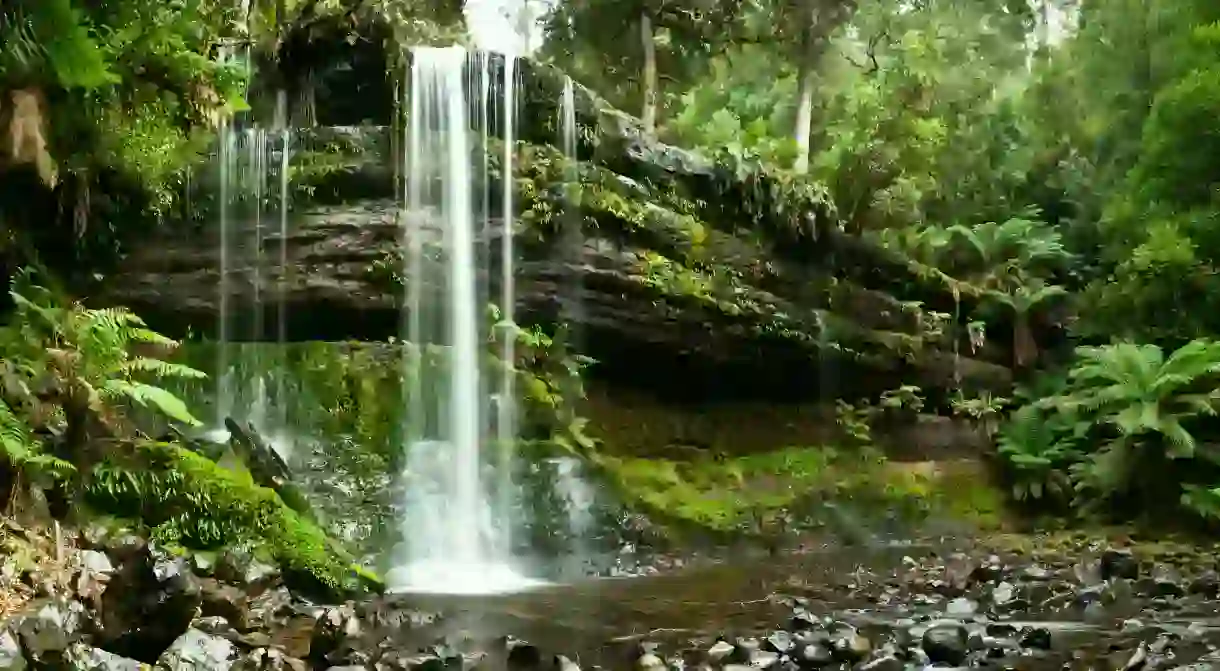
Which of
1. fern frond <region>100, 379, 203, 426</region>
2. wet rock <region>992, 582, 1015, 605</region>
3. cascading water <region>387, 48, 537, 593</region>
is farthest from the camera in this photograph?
cascading water <region>387, 48, 537, 593</region>

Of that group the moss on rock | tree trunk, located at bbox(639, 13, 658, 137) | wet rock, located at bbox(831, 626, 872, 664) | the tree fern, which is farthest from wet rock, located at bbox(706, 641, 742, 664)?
tree trunk, located at bbox(639, 13, 658, 137)

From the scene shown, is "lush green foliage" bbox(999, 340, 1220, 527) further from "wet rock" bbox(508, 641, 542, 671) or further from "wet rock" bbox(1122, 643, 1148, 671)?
"wet rock" bbox(508, 641, 542, 671)

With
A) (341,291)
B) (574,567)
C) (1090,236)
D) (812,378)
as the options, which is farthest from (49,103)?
(1090,236)

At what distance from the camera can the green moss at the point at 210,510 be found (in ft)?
20.9

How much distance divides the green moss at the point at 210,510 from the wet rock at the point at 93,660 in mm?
2381

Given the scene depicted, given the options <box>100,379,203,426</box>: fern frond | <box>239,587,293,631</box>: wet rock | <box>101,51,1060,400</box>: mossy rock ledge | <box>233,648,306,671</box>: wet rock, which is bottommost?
<box>239,587,293,631</box>: wet rock

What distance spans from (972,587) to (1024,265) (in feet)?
28.9

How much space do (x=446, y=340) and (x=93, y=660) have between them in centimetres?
789

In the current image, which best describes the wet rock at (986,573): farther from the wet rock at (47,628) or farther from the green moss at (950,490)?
the wet rock at (47,628)

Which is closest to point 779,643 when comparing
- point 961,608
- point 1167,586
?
point 961,608

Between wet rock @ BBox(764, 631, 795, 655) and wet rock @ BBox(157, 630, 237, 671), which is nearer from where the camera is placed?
wet rock @ BBox(157, 630, 237, 671)

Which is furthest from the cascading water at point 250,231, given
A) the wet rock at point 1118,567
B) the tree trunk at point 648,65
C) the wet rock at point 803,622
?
the wet rock at point 1118,567

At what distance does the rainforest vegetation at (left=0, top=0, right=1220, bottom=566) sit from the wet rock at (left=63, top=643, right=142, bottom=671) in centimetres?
172

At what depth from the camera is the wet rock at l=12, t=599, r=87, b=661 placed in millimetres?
3818
